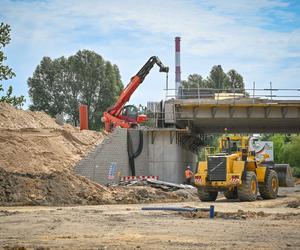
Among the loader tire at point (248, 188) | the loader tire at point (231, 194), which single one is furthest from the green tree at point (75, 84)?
the loader tire at point (248, 188)

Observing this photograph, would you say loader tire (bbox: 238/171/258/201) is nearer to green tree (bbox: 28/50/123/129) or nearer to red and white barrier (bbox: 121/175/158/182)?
red and white barrier (bbox: 121/175/158/182)

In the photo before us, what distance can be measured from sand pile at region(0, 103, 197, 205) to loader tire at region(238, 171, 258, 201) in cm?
418

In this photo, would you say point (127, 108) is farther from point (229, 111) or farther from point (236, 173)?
point (236, 173)

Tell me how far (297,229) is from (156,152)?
23690mm

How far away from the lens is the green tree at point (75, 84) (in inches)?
2891

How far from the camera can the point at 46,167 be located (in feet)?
103

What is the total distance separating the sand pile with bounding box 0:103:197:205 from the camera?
82.9 feet

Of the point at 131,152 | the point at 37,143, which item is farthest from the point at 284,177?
the point at 37,143

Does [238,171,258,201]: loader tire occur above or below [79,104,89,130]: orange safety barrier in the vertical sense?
below

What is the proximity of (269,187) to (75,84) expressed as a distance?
161 ft

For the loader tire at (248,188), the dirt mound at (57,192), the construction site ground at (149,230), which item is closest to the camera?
the construction site ground at (149,230)

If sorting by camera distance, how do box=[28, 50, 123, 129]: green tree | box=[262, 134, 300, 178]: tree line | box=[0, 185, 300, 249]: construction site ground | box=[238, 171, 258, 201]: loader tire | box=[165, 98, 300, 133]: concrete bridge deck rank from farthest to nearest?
box=[262, 134, 300, 178]: tree line
box=[28, 50, 123, 129]: green tree
box=[165, 98, 300, 133]: concrete bridge deck
box=[238, 171, 258, 201]: loader tire
box=[0, 185, 300, 249]: construction site ground

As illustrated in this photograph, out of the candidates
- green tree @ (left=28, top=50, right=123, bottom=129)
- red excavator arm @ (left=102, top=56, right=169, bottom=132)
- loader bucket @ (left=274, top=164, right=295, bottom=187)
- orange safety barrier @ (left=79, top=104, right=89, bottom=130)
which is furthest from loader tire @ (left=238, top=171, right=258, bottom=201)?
green tree @ (left=28, top=50, right=123, bottom=129)

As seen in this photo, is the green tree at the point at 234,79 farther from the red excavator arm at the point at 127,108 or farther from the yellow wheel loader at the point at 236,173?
the yellow wheel loader at the point at 236,173
